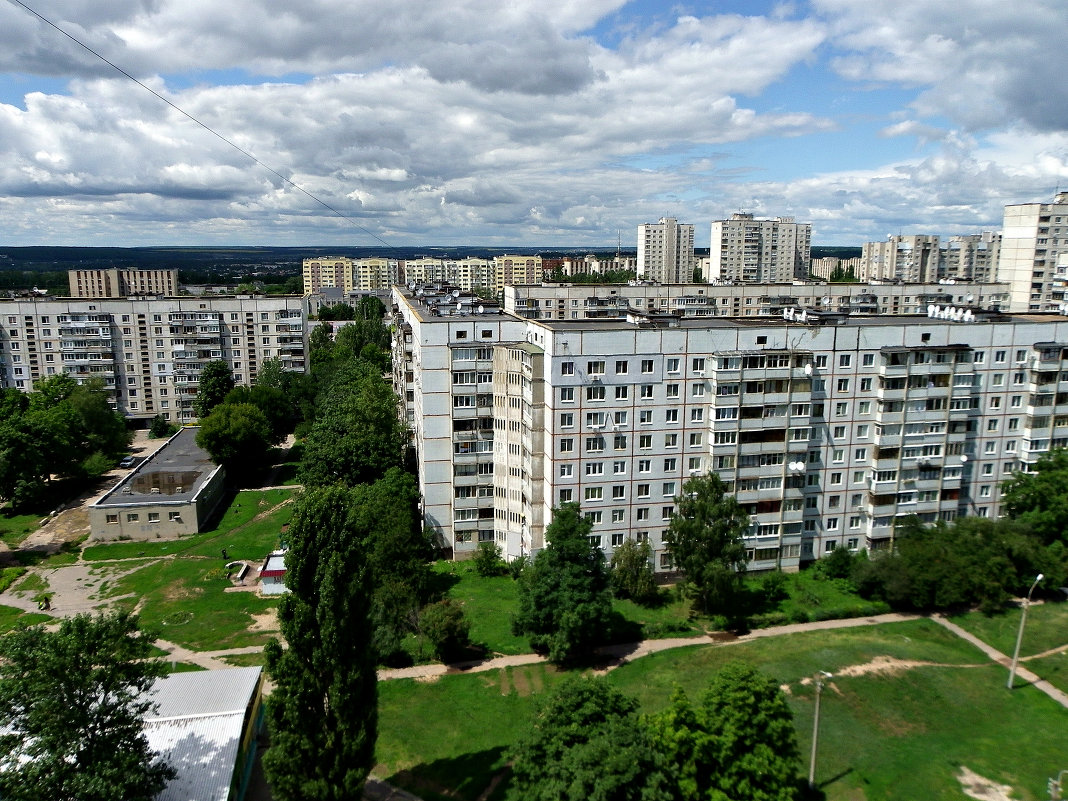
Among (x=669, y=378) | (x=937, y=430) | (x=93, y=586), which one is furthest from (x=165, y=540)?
(x=937, y=430)

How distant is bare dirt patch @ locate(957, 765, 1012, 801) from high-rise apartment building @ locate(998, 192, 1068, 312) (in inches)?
3073

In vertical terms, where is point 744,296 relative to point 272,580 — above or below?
above

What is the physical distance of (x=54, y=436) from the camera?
231 ft

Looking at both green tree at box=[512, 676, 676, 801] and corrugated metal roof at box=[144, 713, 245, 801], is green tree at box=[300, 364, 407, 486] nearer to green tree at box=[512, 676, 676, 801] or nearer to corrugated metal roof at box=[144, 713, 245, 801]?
corrugated metal roof at box=[144, 713, 245, 801]

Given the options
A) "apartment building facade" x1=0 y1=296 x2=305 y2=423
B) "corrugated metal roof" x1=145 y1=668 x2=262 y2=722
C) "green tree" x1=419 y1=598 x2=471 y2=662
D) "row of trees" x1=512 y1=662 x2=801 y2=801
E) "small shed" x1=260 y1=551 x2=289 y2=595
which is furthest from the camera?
"apartment building facade" x1=0 y1=296 x2=305 y2=423

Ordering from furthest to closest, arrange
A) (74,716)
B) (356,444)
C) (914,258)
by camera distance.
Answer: (914,258)
(356,444)
(74,716)

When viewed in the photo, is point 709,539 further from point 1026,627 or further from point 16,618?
point 16,618

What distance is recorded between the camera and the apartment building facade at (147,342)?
Result: 309ft

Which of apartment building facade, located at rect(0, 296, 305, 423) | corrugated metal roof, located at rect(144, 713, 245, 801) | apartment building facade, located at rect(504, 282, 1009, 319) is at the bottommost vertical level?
corrugated metal roof, located at rect(144, 713, 245, 801)

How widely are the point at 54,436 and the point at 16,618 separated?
28.6 m

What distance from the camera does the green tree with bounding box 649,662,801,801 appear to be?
2652 cm

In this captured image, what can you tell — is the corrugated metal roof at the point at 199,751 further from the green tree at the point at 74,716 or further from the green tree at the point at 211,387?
the green tree at the point at 211,387

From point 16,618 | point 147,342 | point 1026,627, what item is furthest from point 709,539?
point 147,342

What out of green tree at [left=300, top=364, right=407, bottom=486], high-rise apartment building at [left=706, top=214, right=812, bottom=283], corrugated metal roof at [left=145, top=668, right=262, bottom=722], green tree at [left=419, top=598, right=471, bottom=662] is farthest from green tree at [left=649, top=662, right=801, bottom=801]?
high-rise apartment building at [left=706, top=214, right=812, bottom=283]
